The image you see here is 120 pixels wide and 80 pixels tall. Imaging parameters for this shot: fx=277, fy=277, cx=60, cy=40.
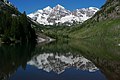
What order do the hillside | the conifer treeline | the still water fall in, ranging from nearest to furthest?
the still water, the hillside, the conifer treeline

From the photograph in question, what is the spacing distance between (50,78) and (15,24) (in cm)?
12650

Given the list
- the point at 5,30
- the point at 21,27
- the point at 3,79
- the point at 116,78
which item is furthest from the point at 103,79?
the point at 21,27

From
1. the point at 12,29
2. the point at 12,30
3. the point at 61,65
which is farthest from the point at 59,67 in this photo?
the point at 12,29

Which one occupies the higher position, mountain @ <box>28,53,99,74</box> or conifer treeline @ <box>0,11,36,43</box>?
conifer treeline @ <box>0,11,36,43</box>

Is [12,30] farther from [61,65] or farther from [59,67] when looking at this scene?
[59,67]

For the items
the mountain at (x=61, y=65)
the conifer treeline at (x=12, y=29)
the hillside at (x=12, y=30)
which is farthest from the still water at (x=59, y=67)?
the conifer treeline at (x=12, y=29)

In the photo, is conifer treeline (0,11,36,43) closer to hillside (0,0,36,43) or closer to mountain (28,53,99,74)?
hillside (0,0,36,43)

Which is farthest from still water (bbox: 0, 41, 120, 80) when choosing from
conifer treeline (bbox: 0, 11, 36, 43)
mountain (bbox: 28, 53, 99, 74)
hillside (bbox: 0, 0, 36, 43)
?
conifer treeline (bbox: 0, 11, 36, 43)

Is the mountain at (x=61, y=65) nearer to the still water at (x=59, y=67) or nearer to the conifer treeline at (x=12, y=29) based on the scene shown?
the still water at (x=59, y=67)

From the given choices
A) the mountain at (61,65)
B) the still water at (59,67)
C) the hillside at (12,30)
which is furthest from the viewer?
the hillside at (12,30)

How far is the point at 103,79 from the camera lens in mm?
41656

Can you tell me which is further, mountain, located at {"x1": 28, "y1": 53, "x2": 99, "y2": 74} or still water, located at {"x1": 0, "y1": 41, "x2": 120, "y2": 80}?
mountain, located at {"x1": 28, "y1": 53, "x2": 99, "y2": 74}

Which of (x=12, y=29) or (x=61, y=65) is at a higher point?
(x=12, y=29)

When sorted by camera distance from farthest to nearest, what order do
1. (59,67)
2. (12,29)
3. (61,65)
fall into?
(12,29), (61,65), (59,67)
